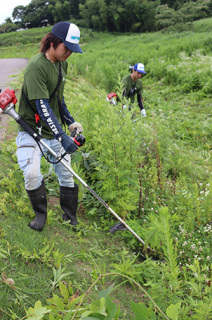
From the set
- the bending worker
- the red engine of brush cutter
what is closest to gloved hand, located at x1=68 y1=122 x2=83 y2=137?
the bending worker

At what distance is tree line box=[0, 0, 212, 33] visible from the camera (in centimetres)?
4469

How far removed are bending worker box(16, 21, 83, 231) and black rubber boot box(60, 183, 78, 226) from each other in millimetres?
162

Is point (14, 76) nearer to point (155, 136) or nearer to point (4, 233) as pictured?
point (155, 136)

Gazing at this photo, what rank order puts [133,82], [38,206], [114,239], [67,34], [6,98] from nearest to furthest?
[67,34]
[6,98]
[38,206]
[114,239]
[133,82]

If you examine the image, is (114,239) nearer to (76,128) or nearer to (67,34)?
(76,128)

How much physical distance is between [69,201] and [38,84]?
1.51m

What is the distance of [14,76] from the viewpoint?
34.4 feet

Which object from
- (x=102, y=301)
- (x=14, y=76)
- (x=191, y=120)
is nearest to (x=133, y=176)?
(x=102, y=301)

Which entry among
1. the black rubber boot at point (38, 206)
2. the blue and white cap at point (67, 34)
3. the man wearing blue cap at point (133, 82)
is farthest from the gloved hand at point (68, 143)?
the man wearing blue cap at point (133, 82)

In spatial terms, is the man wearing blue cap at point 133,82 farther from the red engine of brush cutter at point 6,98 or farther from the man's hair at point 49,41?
the red engine of brush cutter at point 6,98

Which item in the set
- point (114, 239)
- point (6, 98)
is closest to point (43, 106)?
point (6, 98)

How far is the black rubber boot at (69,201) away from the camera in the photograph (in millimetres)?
3379

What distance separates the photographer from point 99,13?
53812mm

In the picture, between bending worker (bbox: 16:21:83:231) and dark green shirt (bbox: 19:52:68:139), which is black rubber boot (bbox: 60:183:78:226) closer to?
bending worker (bbox: 16:21:83:231)
